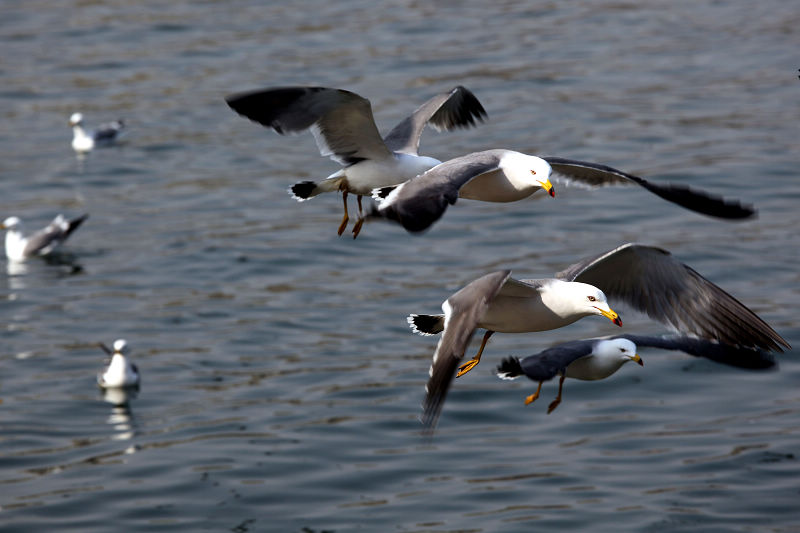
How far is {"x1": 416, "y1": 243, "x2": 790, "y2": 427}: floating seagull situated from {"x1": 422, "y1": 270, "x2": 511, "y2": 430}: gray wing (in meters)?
0.02

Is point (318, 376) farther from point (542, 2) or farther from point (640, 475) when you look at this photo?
point (542, 2)

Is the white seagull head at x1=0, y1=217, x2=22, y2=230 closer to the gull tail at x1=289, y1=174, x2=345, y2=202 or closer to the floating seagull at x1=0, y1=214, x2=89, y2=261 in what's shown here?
the floating seagull at x1=0, y1=214, x2=89, y2=261

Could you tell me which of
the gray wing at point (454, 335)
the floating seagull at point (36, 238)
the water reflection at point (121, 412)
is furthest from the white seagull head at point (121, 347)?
the gray wing at point (454, 335)

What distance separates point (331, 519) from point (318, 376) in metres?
3.03

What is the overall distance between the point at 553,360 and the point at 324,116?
8.42 feet

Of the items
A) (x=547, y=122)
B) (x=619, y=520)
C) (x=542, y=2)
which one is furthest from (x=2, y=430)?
(x=542, y=2)

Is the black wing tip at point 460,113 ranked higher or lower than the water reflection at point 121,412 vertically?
higher

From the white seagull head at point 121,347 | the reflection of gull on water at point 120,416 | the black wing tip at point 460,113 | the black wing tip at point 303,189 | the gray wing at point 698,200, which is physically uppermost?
the black wing tip at point 460,113

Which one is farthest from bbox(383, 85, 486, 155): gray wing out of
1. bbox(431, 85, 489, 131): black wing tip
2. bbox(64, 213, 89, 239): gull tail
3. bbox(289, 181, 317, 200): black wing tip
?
bbox(64, 213, 89, 239): gull tail

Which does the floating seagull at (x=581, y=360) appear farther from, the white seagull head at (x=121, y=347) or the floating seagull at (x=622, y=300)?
the white seagull head at (x=121, y=347)

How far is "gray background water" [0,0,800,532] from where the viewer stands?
13.7 metres

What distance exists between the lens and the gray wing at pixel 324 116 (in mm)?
9586

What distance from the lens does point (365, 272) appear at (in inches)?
752

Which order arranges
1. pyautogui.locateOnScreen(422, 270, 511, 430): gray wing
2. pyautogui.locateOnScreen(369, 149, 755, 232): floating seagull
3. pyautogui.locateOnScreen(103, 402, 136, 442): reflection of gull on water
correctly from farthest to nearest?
pyautogui.locateOnScreen(103, 402, 136, 442): reflection of gull on water
pyautogui.locateOnScreen(369, 149, 755, 232): floating seagull
pyautogui.locateOnScreen(422, 270, 511, 430): gray wing
